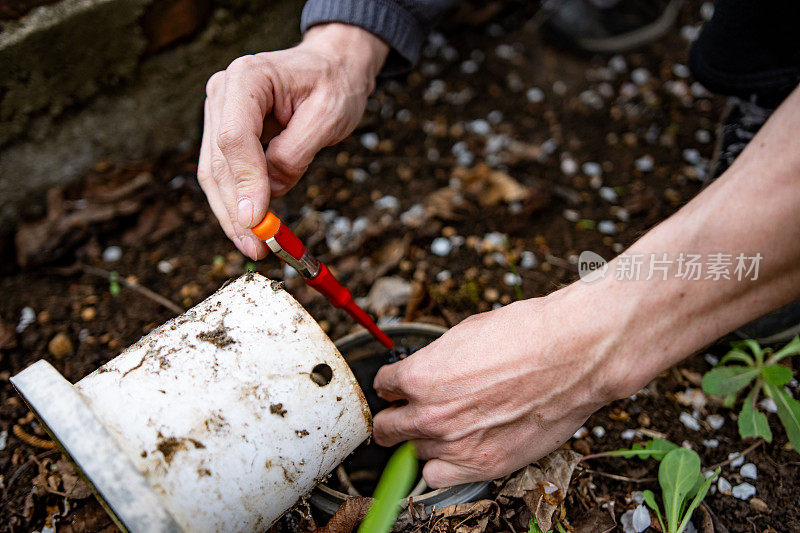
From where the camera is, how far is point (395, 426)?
1.26 metres

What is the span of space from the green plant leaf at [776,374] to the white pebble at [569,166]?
1.05 metres

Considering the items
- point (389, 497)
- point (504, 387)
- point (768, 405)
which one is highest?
point (389, 497)

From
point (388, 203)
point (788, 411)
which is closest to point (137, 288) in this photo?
point (388, 203)

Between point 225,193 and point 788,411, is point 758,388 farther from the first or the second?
point 225,193

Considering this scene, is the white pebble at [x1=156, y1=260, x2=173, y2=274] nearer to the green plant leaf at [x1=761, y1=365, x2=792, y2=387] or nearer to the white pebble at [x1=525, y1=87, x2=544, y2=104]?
the white pebble at [x1=525, y1=87, x2=544, y2=104]

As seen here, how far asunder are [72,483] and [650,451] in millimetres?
1439

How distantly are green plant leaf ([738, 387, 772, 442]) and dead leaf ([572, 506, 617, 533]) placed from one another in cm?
43

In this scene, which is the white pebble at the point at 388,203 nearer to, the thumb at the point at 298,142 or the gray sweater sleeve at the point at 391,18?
the gray sweater sleeve at the point at 391,18

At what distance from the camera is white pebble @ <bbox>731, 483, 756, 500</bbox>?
56.1 inches

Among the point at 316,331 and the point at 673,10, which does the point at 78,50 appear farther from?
the point at 673,10

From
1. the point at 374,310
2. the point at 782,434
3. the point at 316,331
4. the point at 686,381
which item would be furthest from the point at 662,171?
the point at 316,331

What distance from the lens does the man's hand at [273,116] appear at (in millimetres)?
1170

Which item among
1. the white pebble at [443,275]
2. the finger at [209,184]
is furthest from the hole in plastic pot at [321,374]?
Answer: the white pebble at [443,275]

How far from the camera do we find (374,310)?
1807mm
